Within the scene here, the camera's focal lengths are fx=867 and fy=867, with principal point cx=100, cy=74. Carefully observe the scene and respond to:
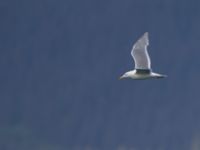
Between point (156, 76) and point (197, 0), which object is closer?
point (156, 76)

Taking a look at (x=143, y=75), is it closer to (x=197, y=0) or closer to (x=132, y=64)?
(x=132, y=64)

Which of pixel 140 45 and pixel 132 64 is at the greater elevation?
pixel 132 64

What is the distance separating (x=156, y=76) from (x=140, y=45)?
3.17ft

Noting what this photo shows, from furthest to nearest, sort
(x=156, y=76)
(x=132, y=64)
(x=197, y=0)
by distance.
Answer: (x=197, y=0) → (x=132, y=64) → (x=156, y=76)

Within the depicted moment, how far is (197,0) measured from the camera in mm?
61812

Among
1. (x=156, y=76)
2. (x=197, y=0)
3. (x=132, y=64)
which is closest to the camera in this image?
(x=156, y=76)

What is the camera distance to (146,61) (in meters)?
23.9

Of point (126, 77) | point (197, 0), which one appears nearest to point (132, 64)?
point (197, 0)

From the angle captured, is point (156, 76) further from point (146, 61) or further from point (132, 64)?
point (132, 64)

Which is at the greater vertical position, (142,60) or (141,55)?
(141,55)

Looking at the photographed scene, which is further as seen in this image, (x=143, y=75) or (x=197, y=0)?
(x=197, y=0)

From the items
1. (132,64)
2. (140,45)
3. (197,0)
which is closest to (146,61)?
(140,45)

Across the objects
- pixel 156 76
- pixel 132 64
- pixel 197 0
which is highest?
pixel 197 0

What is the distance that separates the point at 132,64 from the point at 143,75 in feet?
107
